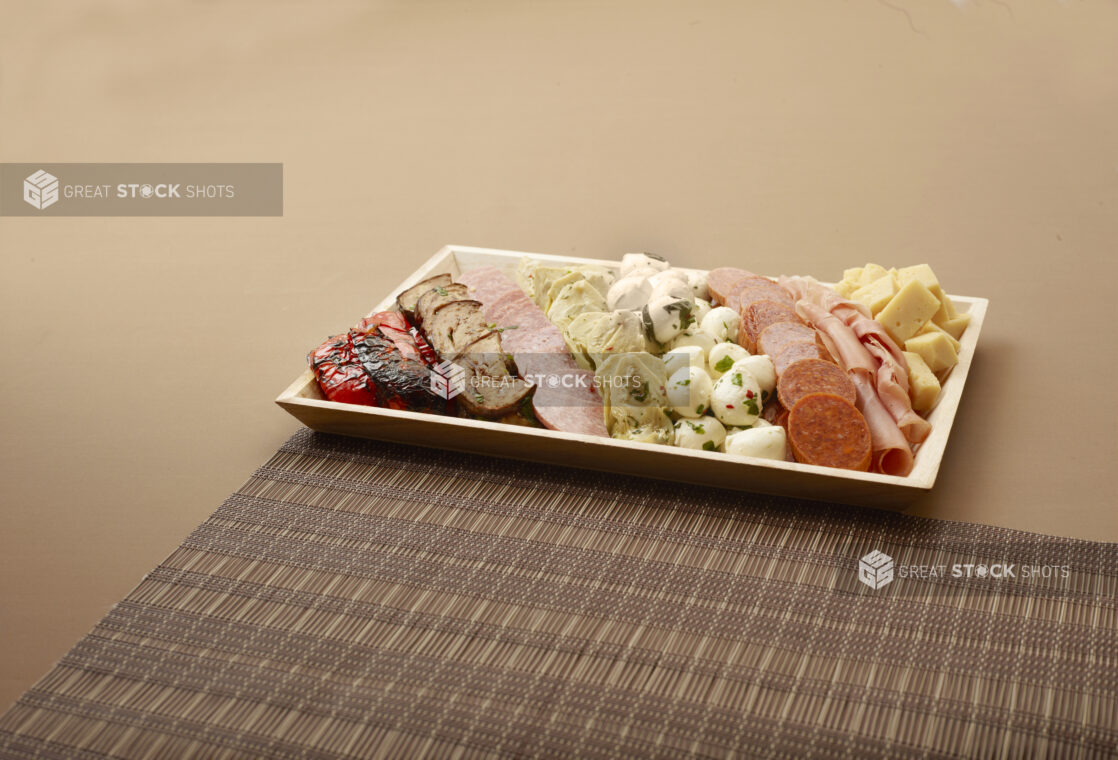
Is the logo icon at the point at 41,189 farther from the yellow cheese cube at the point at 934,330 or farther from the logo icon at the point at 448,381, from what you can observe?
the yellow cheese cube at the point at 934,330

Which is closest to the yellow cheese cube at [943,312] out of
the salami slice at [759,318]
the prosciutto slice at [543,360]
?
the salami slice at [759,318]

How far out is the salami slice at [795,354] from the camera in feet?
6.98

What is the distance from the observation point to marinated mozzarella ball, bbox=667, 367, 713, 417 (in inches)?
82.3

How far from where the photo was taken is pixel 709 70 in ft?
14.8

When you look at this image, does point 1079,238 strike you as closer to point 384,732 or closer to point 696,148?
point 696,148

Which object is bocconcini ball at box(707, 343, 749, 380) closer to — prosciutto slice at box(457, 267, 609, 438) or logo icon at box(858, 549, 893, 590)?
prosciutto slice at box(457, 267, 609, 438)

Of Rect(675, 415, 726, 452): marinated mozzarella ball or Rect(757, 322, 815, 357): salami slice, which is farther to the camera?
Rect(757, 322, 815, 357): salami slice

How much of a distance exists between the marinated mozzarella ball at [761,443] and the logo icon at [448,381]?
1.89 ft

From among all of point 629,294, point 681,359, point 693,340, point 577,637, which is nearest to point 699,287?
point 629,294

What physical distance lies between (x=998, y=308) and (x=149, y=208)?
2.92 meters

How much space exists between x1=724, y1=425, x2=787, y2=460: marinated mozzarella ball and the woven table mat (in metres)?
0.09

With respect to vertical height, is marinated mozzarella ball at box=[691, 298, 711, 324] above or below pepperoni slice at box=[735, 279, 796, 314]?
below

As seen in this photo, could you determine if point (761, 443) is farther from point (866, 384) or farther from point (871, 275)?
point (871, 275)

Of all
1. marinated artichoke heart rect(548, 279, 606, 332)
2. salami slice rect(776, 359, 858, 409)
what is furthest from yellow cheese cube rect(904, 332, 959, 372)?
marinated artichoke heart rect(548, 279, 606, 332)
